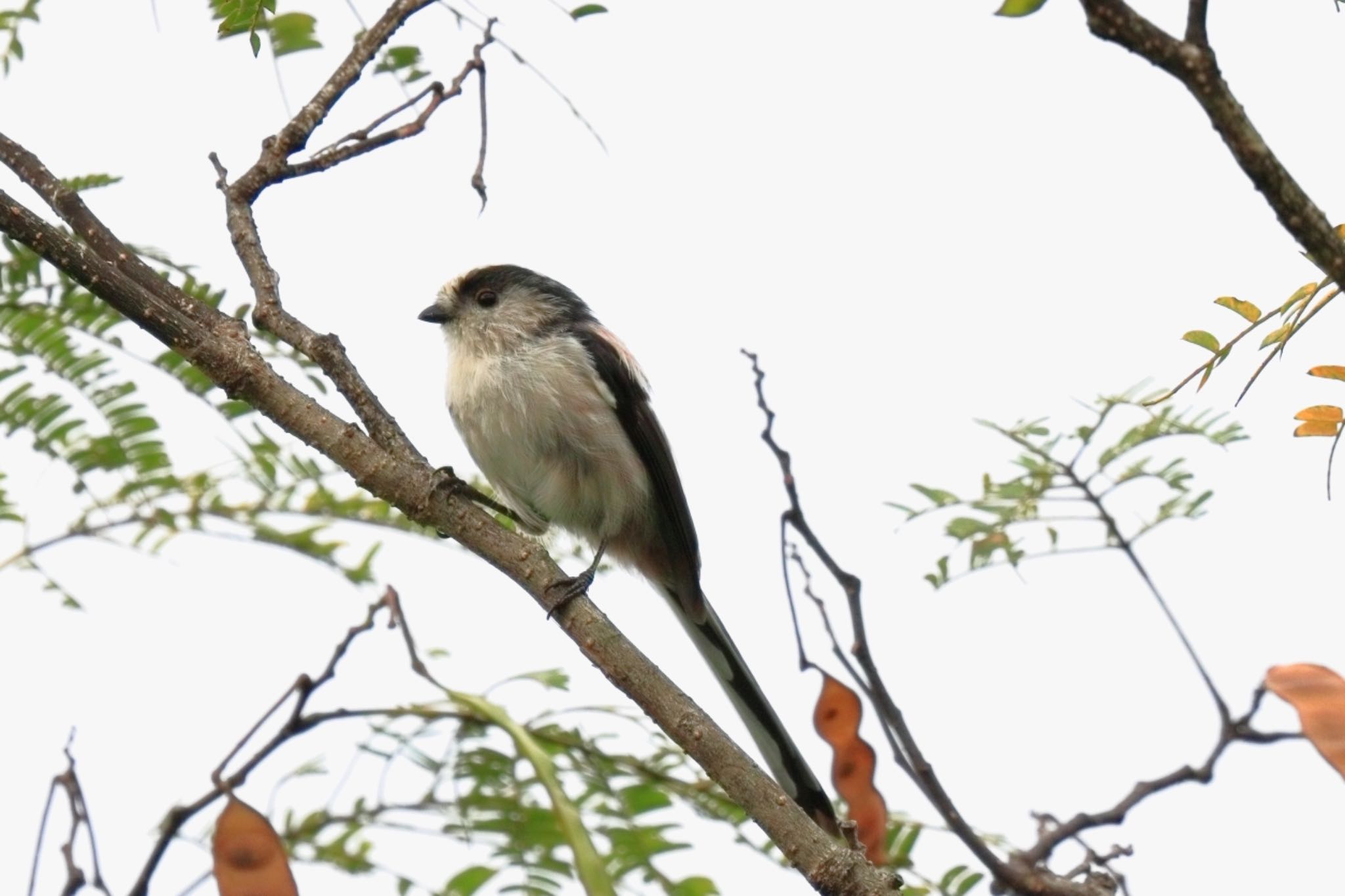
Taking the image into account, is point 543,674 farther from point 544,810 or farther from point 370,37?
point 370,37

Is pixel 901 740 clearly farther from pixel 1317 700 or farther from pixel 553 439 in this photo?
pixel 553 439

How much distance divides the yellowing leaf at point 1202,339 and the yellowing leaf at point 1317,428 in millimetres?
132

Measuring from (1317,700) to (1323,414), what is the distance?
0.35m

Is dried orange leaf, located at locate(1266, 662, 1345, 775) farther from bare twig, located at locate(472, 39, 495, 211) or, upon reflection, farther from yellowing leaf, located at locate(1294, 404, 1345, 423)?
bare twig, located at locate(472, 39, 495, 211)

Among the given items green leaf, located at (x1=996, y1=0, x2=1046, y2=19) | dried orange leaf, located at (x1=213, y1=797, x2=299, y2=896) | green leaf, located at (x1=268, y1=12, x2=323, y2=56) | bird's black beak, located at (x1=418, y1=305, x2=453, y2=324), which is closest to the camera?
green leaf, located at (x1=996, y1=0, x2=1046, y2=19)

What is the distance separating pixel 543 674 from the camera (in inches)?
117

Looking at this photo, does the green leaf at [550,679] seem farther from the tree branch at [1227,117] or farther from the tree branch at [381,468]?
the tree branch at [1227,117]

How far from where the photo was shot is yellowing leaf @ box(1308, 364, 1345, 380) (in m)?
1.68

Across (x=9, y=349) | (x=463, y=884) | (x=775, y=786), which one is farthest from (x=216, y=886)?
(x=9, y=349)

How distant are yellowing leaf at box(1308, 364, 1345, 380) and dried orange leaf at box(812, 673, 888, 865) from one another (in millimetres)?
1293

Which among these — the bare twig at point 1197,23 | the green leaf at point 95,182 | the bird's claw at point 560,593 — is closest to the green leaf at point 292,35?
the green leaf at point 95,182

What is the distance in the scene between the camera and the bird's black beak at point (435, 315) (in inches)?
183

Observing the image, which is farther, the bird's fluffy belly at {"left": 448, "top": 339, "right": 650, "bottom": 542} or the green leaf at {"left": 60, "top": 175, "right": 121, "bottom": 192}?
the bird's fluffy belly at {"left": 448, "top": 339, "right": 650, "bottom": 542}

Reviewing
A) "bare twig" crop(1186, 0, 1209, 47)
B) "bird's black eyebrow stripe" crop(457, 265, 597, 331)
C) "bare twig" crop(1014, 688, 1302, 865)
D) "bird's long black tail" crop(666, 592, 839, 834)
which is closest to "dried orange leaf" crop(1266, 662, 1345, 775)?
"bare twig" crop(1014, 688, 1302, 865)
